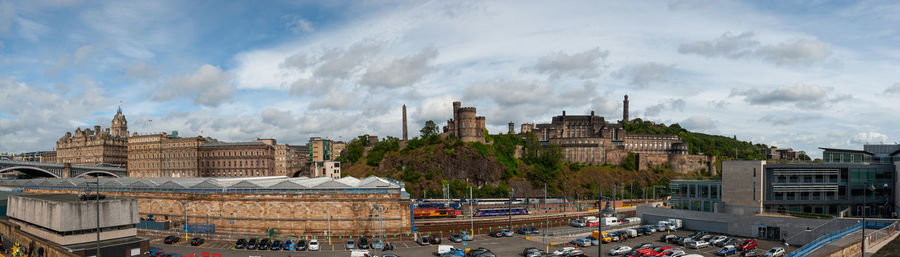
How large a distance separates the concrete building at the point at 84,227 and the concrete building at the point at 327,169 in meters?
93.5

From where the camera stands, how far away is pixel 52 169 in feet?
486

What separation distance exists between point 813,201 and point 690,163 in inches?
4046

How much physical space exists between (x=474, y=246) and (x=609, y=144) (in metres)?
118

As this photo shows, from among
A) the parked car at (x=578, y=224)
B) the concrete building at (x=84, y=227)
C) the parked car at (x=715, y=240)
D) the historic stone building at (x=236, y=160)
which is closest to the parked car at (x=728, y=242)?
the parked car at (x=715, y=240)

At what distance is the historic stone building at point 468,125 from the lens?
147500mm

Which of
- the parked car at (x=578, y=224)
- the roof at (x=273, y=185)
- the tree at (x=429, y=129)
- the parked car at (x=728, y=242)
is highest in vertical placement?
the tree at (x=429, y=129)

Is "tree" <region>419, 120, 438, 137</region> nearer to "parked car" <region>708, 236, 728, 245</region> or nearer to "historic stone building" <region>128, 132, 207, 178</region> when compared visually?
"historic stone building" <region>128, 132, 207, 178</region>

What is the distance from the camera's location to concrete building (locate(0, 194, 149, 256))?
4316 centimetres

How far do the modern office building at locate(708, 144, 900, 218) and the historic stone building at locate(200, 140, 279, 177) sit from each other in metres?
123

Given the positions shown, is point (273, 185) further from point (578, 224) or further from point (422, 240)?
point (578, 224)

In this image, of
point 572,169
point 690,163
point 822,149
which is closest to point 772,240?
point 822,149

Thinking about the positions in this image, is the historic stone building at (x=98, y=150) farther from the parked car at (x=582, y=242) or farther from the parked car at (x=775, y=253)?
the parked car at (x=775, y=253)

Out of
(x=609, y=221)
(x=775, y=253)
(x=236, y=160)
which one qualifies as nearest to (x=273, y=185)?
(x=609, y=221)

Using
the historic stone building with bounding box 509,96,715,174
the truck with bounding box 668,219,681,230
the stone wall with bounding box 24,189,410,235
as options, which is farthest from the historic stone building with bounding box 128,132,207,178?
the truck with bounding box 668,219,681,230
